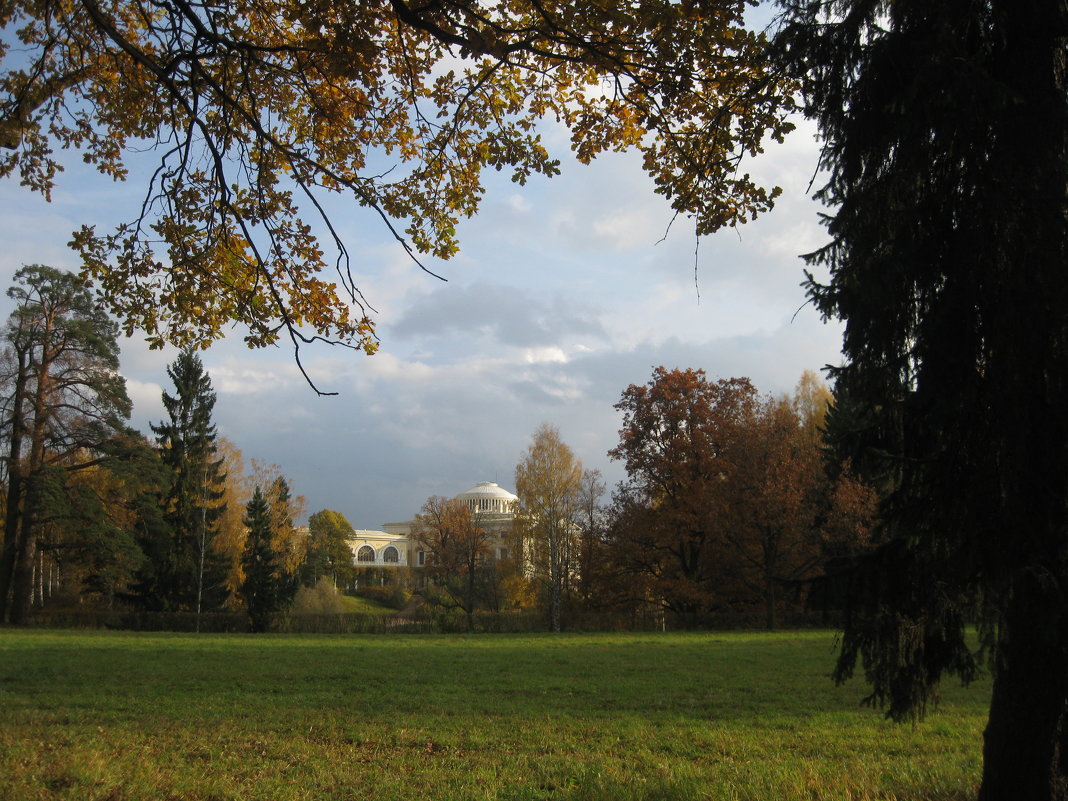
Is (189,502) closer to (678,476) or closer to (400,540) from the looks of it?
(678,476)

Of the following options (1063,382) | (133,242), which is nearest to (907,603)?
(1063,382)

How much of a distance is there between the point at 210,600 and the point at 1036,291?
152 ft

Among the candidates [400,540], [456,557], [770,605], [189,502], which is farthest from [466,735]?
[400,540]

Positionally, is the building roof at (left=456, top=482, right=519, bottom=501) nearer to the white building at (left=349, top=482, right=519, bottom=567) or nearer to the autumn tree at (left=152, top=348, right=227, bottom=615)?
the white building at (left=349, top=482, right=519, bottom=567)

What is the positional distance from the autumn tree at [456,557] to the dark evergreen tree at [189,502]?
1260 cm

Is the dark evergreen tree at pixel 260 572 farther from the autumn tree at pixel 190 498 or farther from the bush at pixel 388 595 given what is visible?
the bush at pixel 388 595

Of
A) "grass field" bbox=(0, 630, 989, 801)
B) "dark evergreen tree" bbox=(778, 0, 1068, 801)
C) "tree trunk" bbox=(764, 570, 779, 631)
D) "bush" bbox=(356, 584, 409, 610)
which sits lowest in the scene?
"bush" bbox=(356, 584, 409, 610)

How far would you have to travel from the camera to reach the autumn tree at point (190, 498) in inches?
1692

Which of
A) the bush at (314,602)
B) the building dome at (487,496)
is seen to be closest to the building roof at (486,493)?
the building dome at (487,496)

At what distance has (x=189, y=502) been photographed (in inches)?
1772

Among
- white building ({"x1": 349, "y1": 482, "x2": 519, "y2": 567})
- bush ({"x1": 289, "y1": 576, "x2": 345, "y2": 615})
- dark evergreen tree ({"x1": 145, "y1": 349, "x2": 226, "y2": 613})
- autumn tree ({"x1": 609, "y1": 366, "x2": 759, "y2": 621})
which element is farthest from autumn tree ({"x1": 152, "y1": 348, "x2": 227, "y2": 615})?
white building ({"x1": 349, "y1": 482, "x2": 519, "y2": 567})

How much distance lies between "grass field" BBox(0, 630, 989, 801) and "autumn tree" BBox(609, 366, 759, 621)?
65.9 feet

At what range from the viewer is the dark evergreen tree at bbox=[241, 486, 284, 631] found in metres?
39.2

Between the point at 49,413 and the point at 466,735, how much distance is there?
34.1 metres
